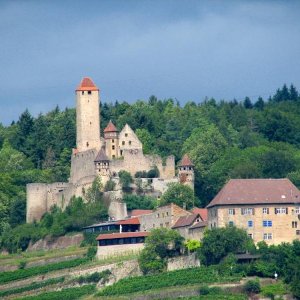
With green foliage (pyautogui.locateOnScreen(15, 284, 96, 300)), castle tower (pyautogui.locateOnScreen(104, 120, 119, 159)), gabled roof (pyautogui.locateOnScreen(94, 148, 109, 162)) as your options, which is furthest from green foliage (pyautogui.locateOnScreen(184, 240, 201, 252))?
castle tower (pyautogui.locateOnScreen(104, 120, 119, 159))

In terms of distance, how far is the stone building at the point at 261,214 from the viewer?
102125 millimetres

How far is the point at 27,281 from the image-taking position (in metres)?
108

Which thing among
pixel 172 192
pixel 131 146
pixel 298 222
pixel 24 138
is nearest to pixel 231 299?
pixel 298 222

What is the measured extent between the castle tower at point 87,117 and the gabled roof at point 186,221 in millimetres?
14437

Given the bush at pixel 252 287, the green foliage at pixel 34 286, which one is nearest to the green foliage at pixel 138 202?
the green foliage at pixel 34 286

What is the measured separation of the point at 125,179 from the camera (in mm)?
114375

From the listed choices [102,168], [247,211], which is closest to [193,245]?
[247,211]

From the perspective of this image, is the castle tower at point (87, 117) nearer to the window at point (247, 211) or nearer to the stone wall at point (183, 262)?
the stone wall at point (183, 262)

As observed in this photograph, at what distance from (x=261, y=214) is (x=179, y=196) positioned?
9.57 meters

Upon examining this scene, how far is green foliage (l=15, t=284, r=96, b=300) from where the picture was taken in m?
103

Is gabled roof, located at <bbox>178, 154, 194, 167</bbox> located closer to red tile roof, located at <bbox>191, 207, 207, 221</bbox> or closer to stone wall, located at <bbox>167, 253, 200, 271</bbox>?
red tile roof, located at <bbox>191, 207, 207, 221</bbox>

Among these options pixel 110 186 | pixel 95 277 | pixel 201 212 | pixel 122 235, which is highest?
pixel 110 186

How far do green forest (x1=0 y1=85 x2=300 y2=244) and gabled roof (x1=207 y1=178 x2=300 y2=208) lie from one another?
8110 mm

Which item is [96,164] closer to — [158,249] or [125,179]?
[125,179]
